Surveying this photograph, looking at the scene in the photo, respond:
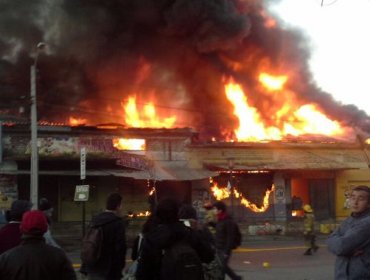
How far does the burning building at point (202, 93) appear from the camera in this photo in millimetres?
24214

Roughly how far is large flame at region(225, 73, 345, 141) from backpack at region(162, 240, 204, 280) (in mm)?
24615

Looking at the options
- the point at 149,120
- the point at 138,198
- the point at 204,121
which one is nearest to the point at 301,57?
the point at 204,121

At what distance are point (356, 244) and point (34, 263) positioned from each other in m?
2.26

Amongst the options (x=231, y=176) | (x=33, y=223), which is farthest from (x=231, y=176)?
(x=33, y=223)

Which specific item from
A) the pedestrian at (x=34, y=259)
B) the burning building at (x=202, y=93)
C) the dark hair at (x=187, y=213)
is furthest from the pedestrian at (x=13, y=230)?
the burning building at (x=202, y=93)

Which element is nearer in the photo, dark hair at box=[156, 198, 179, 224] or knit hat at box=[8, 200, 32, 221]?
dark hair at box=[156, 198, 179, 224]

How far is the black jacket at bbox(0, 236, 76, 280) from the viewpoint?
3426mm

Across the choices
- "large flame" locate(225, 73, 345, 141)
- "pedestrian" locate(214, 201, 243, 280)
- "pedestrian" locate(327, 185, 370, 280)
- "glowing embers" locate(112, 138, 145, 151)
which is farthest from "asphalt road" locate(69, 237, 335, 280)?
"large flame" locate(225, 73, 345, 141)

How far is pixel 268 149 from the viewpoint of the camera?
81.0ft

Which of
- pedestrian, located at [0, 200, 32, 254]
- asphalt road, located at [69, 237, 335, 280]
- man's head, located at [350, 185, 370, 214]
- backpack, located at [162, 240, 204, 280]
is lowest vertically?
asphalt road, located at [69, 237, 335, 280]

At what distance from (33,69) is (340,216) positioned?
15.9 metres

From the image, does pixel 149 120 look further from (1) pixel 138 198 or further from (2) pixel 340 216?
(2) pixel 340 216

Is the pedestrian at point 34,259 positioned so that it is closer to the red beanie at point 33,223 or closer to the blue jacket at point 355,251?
the red beanie at point 33,223

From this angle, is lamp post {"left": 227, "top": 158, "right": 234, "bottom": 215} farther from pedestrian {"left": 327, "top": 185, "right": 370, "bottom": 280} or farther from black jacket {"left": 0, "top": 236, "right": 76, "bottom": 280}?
black jacket {"left": 0, "top": 236, "right": 76, "bottom": 280}
